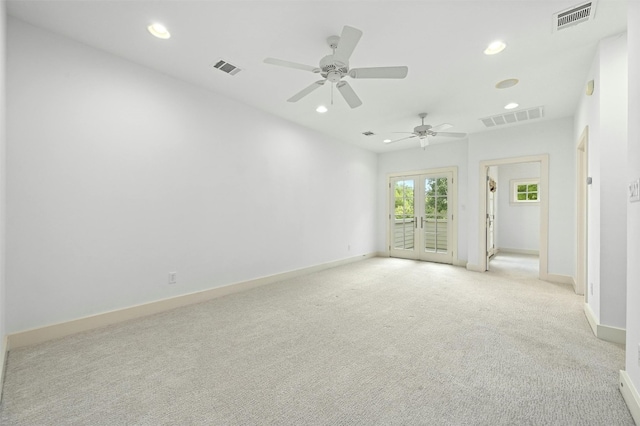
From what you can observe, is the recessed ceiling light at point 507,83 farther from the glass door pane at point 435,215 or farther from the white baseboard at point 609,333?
the glass door pane at point 435,215

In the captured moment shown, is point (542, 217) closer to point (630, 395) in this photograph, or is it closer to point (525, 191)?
point (525, 191)

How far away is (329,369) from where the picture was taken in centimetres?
207

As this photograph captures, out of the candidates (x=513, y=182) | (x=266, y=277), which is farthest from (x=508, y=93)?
(x=513, y=182)

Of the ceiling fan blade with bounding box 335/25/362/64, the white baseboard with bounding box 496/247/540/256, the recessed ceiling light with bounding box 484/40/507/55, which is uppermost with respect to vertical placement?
the recessed ceiling light with bounding box 484/40/507/55

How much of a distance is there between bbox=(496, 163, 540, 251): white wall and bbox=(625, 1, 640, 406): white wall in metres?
7.02

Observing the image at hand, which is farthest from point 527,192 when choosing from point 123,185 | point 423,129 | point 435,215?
point 123,185

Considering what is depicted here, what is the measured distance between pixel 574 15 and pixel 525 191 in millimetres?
6803

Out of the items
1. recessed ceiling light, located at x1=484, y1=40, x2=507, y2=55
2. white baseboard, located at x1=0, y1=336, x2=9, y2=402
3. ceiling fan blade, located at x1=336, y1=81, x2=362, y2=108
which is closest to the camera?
white baseboard, located at x1=0, y1=336, x2=9, y2=402

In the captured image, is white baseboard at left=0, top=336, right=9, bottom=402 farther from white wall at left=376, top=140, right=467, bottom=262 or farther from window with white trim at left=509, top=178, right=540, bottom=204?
window with white trim at left=509, top=178, right=540, bottom=204

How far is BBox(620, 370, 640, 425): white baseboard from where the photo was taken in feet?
5.00

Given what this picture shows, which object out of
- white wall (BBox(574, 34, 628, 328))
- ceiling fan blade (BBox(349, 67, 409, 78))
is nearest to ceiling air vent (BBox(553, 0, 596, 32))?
white wall (BBox(574, 34, 628, 328))

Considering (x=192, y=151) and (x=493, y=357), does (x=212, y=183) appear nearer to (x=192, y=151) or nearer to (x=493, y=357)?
(x=192, y=151)

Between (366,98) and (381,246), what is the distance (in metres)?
4.32

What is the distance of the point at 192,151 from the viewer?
363 cm
